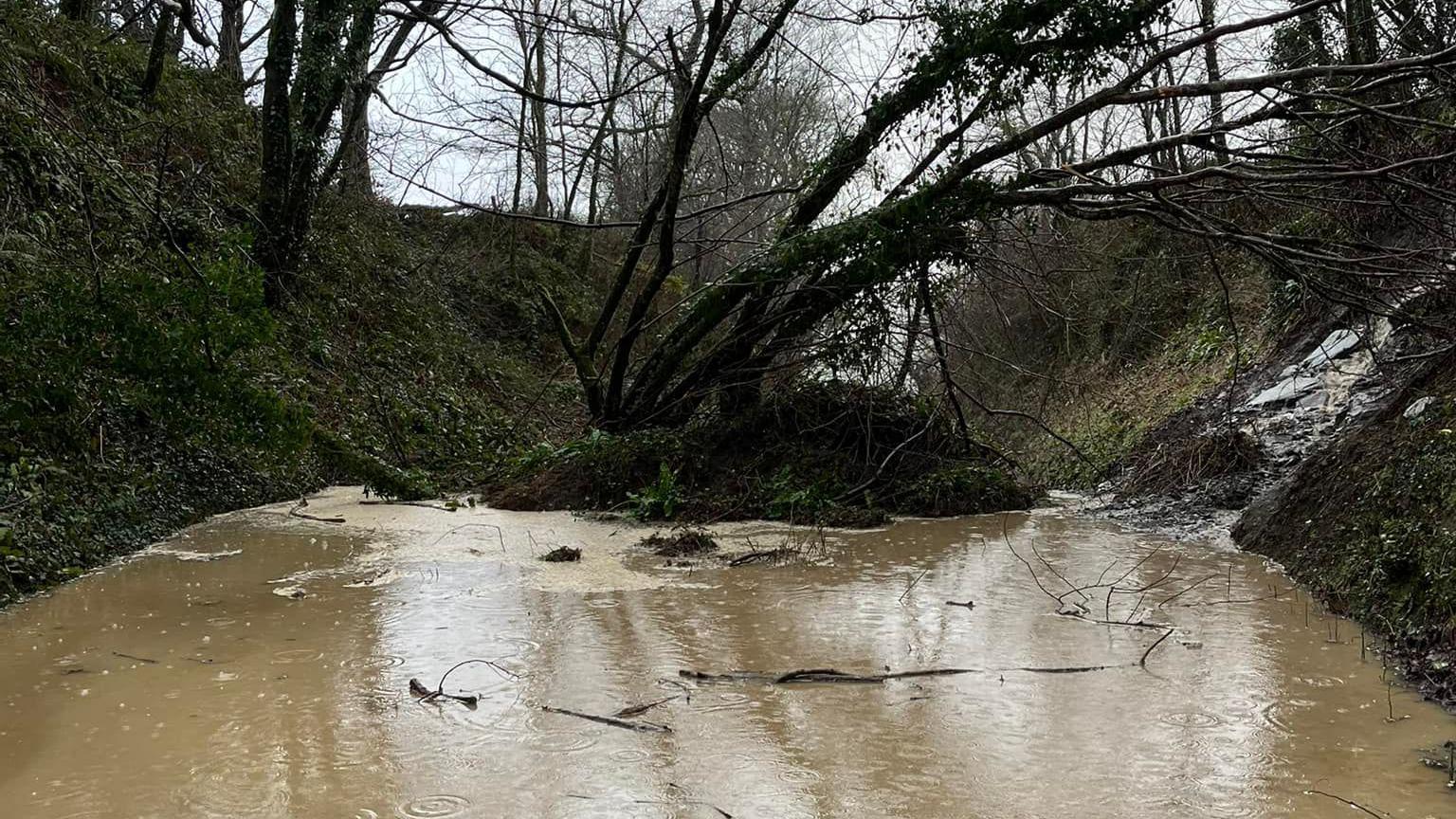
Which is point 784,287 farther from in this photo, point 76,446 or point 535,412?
point 535,412

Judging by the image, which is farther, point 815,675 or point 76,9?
point 76,9

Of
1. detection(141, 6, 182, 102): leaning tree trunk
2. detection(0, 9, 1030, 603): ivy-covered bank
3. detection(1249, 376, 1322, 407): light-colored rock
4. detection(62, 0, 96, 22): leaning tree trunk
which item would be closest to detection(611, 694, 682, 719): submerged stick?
detection(0, 9, 1030, 603): ivy-covered bank

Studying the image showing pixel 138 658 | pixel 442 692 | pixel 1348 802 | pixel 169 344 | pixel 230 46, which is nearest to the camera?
pixel 1348 802

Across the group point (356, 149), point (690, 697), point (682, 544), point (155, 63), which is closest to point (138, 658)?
point (690, 697)

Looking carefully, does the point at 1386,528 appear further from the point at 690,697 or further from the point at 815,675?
the point at 690,697

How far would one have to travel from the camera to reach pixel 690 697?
12.4 feet

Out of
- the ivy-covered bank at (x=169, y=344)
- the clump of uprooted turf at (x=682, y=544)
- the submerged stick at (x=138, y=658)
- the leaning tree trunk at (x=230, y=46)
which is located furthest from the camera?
the leaning tree trunk at (x=230, y=46)

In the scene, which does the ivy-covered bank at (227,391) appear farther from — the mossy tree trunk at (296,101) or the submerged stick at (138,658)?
the submerged stick at (138,658)

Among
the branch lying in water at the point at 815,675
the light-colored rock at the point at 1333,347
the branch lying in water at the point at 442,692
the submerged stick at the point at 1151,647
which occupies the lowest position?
the branch lying in water at the point at 442,692

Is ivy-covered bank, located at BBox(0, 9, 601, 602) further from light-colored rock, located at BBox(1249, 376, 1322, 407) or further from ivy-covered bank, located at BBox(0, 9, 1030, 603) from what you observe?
light-colored rock, located at BBox(1249, 376, 1322, 407)

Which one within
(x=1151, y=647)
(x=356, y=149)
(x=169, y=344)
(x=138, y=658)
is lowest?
(x=138, y=658)

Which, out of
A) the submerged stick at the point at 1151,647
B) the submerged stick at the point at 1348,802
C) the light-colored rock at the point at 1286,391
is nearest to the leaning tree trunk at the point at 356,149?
the light-colored rock at the point at 1286,391

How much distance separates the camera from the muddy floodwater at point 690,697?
9.57ft

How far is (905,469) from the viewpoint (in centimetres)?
962
